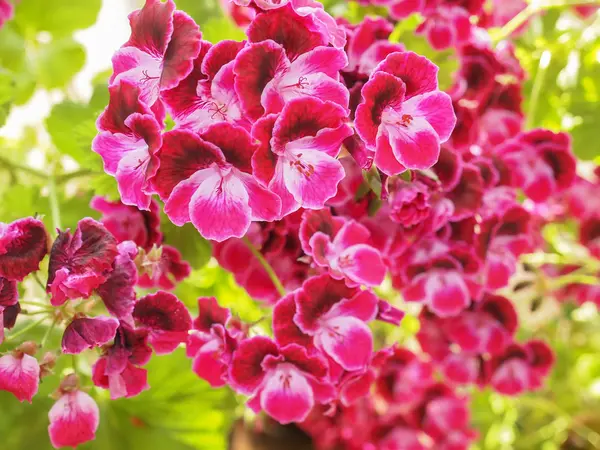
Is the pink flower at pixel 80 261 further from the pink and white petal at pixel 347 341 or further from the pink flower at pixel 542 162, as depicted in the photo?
the pink flower at pixel 542 162

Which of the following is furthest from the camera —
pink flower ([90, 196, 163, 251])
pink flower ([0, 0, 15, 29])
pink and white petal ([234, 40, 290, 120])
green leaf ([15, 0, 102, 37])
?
green leaf ([15, 0, 102, 37])

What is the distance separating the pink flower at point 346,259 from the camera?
0.38 m

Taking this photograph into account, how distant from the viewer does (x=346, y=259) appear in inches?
15.3

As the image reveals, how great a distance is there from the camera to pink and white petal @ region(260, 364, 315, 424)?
39 cm

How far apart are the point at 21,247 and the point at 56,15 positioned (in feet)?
1.29

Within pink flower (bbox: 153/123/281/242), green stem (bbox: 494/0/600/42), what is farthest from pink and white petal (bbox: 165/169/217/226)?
green stem (bbox: 494/0/600/42)

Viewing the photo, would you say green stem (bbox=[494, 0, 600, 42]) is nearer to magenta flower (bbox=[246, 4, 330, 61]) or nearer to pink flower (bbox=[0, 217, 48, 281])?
magenta flower (bbox=[246, 4, 330, 61])

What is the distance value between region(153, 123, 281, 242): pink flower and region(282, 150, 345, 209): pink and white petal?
0.04ft

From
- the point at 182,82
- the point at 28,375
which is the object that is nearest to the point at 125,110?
the point at 182,82

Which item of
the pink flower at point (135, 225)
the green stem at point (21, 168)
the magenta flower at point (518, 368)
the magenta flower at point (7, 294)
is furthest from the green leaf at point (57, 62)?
the magenta flower at point (518, 368)

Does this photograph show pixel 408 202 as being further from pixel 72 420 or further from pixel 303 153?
pixel 72 420

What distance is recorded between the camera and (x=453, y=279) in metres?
0.50

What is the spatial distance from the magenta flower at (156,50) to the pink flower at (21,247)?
9cm

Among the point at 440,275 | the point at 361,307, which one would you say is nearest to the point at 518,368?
the point at 440,275
